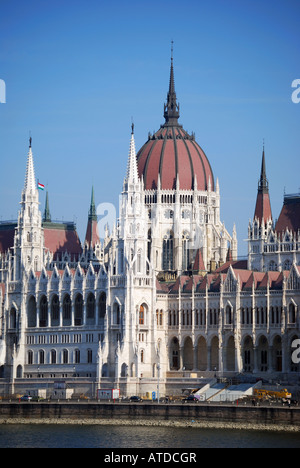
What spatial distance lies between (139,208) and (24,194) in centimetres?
1958

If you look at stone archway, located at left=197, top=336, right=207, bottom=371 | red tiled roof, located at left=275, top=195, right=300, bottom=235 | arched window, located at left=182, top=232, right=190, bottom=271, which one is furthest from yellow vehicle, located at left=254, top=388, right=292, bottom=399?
arched window, located at left=182, top=232, right=190, bottom=271

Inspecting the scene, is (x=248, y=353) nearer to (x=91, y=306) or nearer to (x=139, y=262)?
(x=139, y=262)

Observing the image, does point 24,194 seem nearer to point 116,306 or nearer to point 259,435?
point 116,306

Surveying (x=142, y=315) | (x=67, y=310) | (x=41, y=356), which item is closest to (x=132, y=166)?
(x=142, y=315)

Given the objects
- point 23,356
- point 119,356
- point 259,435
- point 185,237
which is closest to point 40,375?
point 23,356

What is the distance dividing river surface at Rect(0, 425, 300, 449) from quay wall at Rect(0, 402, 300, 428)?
2.54m

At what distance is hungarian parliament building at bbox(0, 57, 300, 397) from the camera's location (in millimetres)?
165750

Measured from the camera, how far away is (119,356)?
6560 inches

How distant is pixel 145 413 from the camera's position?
14512 cm

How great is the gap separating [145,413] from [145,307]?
1135 inches

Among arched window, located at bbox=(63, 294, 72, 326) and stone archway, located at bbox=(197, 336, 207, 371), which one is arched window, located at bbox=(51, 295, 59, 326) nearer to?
arched window, located at bbox=(63, 294, 72, 326)

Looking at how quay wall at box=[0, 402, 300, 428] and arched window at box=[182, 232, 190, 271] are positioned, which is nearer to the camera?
quay wall at box=[0, 402, 300, 428]

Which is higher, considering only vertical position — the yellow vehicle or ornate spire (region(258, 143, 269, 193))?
ornate spire (region(258, 143, 269, 193))
